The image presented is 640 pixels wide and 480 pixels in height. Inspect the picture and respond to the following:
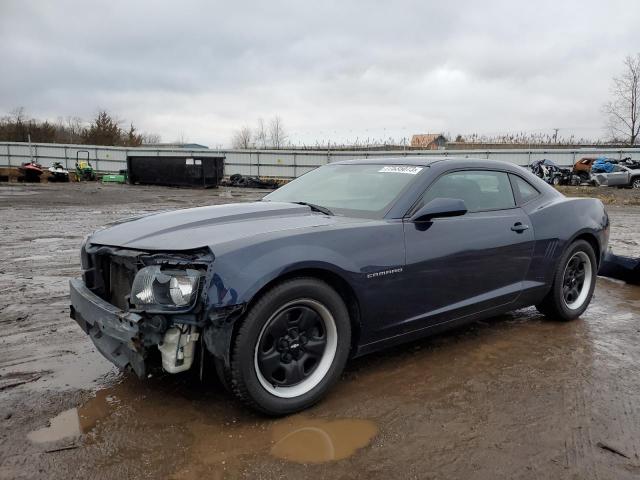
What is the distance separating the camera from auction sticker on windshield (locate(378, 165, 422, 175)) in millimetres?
3569

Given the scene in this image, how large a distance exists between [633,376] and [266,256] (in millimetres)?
2643

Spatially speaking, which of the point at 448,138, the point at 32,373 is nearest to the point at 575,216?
the point at 32,373

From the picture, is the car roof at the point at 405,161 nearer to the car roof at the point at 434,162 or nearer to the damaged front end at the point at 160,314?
the car roof at the point at 434,162

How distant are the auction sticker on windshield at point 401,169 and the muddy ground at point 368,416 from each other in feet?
4.41

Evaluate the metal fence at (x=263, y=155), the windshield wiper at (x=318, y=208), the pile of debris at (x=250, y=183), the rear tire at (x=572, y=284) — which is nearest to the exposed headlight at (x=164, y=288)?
the windshield wiper at (x=318, y=208)

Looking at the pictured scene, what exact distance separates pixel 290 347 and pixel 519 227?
2.20 meters

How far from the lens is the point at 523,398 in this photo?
2.93m

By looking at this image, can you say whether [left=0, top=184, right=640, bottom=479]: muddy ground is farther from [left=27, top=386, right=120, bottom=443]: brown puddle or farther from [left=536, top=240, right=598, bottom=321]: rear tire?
[left=536, top=240, right=598, bottom=321]: rear tire

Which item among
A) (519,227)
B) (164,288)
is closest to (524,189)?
(519,227)

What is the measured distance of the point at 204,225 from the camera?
292cm

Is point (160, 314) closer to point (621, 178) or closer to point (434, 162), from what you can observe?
point (434, 162)

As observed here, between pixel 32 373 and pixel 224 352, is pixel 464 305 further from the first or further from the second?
pixel 32 373

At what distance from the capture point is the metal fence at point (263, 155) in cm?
3086

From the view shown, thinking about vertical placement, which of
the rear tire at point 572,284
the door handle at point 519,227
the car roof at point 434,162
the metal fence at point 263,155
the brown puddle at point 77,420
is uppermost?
the metal fence at point 263,155
